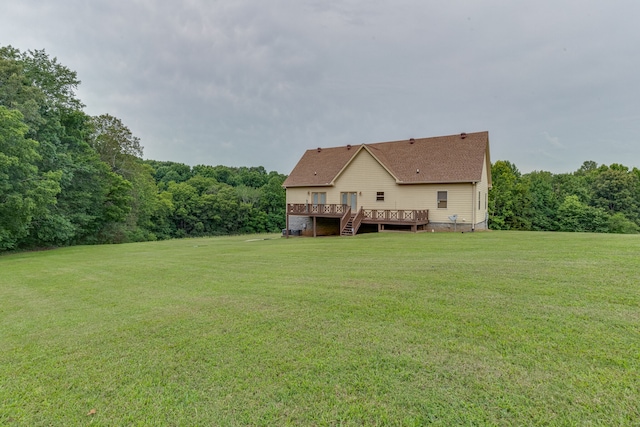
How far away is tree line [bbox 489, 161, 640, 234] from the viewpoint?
36.2 meters

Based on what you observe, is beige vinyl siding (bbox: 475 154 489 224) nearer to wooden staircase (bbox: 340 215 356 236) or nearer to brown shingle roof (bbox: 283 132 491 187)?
brown shingle roof (bbox: 283 132 491 187)

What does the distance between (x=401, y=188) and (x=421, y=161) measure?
241cm

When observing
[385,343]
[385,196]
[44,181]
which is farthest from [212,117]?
[385,343]

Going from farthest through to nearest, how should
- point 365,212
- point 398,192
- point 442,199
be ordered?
point 365,212 → point 398,192 → point 442,199

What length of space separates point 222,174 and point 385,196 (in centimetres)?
5336

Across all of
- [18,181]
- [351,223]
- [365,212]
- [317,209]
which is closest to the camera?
[18,181]

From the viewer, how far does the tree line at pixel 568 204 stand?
3616cm

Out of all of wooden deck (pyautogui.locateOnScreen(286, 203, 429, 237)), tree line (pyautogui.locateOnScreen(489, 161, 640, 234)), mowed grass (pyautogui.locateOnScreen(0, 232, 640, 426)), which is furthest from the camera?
tree line (pyautogui.locateOnScreen(489, 161, 640, 234))

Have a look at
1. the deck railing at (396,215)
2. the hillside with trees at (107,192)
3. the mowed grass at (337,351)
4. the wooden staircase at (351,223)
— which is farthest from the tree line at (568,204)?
the mowed grass at (337,351)

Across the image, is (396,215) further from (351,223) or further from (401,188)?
(351,223)

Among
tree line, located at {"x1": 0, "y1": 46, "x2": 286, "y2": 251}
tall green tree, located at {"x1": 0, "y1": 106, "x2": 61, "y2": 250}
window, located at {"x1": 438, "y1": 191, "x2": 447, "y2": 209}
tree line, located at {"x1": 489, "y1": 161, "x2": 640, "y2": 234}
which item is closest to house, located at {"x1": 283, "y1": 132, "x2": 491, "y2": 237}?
window, located at {"x1": 438, "y1": 191, "x2": 447, "y2": 209}

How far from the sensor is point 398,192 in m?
20.4

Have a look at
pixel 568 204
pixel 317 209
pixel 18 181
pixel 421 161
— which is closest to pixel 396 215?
pixel 421 161

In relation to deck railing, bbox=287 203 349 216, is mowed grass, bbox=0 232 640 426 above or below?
below
